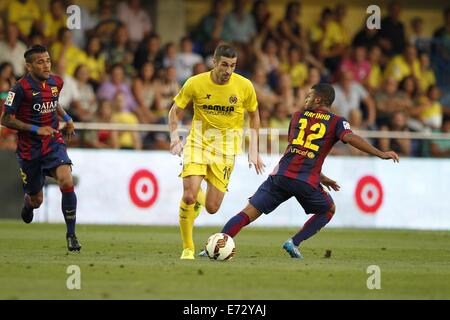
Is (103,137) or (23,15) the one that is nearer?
(103,137)

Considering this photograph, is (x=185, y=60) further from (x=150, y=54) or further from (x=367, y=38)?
(x=367, y=38)

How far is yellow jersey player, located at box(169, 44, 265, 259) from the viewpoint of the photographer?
1173 cm

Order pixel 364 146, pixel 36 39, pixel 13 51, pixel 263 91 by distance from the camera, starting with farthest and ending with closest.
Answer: pixel 263 91 → pixel 36 39 → pixel 13 51 → pixel 364 146

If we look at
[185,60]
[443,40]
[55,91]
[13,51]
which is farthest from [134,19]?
[55,91]

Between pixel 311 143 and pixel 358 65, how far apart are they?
12.1 m

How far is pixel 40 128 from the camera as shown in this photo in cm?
1188

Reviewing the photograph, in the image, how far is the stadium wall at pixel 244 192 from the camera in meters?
19.3

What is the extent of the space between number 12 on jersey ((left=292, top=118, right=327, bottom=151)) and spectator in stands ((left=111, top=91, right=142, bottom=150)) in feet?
27.3

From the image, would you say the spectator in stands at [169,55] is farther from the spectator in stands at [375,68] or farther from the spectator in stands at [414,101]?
the spectator in stands at [414,101]

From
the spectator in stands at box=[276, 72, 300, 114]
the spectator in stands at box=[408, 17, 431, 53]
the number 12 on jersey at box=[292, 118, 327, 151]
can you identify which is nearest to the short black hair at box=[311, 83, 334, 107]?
the number 12 on jersey at box=[292, 118, 327, 151]

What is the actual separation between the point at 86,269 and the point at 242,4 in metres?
13.8

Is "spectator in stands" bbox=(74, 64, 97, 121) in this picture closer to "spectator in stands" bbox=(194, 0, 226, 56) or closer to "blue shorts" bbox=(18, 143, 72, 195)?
"spectator in stands" bbox=(194, 0, 226, 56)

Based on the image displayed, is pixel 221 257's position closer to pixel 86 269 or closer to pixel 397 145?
pixel 86 269
